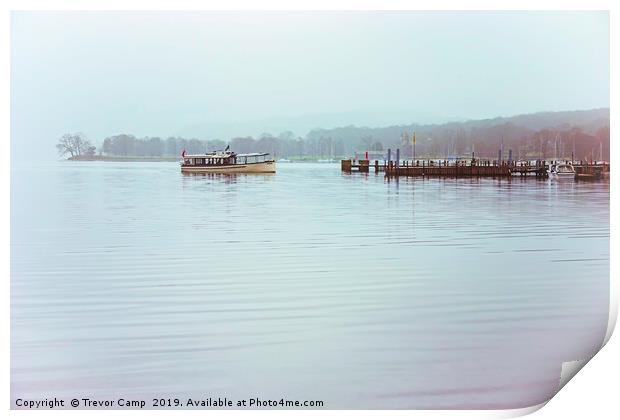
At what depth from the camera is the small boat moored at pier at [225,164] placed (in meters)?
28.2

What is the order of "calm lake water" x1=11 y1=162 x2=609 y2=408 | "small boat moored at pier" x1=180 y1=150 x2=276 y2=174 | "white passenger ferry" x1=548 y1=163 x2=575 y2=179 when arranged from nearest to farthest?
"calm lake water" x1=11 y1=162 x2=609 y2=408 < "white passenger ferry" x1=548 y1=163 x2=575 y2=179 < "small boat moored at pier" x1=180 y1=150 x2=276 y2=174

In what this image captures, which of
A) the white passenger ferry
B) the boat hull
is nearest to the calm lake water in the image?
the white passenger ferry

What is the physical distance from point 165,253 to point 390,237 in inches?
106

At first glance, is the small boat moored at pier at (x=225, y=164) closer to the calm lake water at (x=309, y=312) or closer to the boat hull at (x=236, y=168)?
the boat hull at (x=236, y=168)

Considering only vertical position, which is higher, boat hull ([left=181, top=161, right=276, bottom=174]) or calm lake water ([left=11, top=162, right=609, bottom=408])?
boat hull ([left=181, top=161, right=276, bottom=174])

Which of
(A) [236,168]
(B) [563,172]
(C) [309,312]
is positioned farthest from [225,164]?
(C) [309,312]

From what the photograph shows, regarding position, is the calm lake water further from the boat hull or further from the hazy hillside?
the boat hull

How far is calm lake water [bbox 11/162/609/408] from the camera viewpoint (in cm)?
444

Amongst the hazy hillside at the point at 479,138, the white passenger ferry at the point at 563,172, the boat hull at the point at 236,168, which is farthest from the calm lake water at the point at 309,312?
the boat hull at the point at 236,168

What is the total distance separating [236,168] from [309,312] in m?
24.0

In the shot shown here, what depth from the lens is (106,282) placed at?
6414 mm

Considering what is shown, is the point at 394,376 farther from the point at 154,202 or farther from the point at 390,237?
the point at 154,202

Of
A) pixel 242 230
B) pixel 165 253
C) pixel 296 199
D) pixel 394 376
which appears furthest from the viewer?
pixel 296 199

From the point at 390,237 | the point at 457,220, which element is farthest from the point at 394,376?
the point at 457,220
